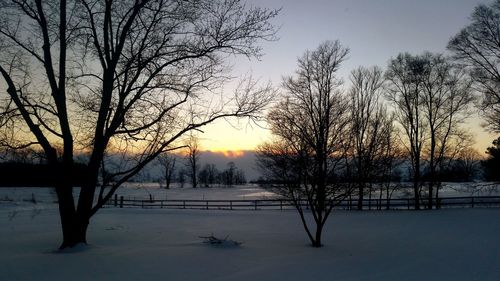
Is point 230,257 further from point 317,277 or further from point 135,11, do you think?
point 135,11

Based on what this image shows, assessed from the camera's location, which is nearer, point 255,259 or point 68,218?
point 255,259

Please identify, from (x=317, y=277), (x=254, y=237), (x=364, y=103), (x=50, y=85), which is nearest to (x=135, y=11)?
(x=50, y=85)

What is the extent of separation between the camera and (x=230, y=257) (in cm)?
1166

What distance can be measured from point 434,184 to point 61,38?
3266cm

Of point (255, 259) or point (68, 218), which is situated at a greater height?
point (68, 218)

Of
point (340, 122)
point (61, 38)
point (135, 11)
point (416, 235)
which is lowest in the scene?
point (416, 235)

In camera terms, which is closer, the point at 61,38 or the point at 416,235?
the point at 61,38

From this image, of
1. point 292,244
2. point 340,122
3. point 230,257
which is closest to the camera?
point 230,257

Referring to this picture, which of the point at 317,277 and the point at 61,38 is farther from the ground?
the point at 61,38

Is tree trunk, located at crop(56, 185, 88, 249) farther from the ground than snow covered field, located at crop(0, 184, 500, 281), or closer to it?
farther from the ground

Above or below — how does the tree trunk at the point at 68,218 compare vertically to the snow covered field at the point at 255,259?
above

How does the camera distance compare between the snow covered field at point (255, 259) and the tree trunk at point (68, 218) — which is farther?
the tree trunk at point (68, 218)

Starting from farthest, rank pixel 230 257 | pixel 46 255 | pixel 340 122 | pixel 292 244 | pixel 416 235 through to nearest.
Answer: pixel 416 235 < pixel 340 122 < pixel 292 244 < pixel 230 257 < pixel 46 255

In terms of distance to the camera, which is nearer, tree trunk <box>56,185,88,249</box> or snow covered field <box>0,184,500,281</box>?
snow covered field <box>0,184,500,281</box>
